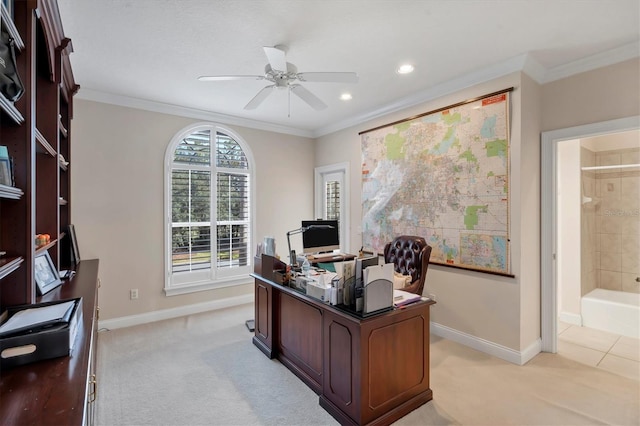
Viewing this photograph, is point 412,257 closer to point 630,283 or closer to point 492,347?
point 492,347

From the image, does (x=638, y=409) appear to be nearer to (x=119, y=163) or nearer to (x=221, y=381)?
(x=221, y=381)

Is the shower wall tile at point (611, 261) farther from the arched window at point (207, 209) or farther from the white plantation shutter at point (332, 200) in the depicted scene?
the arched window at point (207, 209)

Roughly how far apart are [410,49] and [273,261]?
7.42ft

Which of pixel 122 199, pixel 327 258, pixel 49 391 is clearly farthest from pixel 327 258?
pixel 49 391

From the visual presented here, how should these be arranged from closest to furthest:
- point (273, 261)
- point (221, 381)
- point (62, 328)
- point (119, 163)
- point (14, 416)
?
point (14, 416) < point (62, 328) < point (221, 381) < point (273, 261) < point (119, 163)

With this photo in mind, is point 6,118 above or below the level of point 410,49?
below

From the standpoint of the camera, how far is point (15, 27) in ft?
4.42

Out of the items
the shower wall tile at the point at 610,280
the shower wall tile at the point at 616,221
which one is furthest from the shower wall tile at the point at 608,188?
the shower wall tile at the point at 610,280

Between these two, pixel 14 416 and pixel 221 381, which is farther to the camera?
pixel 221 381

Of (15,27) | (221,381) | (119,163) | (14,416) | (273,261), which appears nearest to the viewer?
(14,416)

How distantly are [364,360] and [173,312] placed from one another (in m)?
3.19

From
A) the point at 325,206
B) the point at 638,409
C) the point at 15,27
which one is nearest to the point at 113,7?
the point at 15,27

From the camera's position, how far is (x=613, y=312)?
353cm

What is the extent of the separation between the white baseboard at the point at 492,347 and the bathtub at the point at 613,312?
1.22 m
